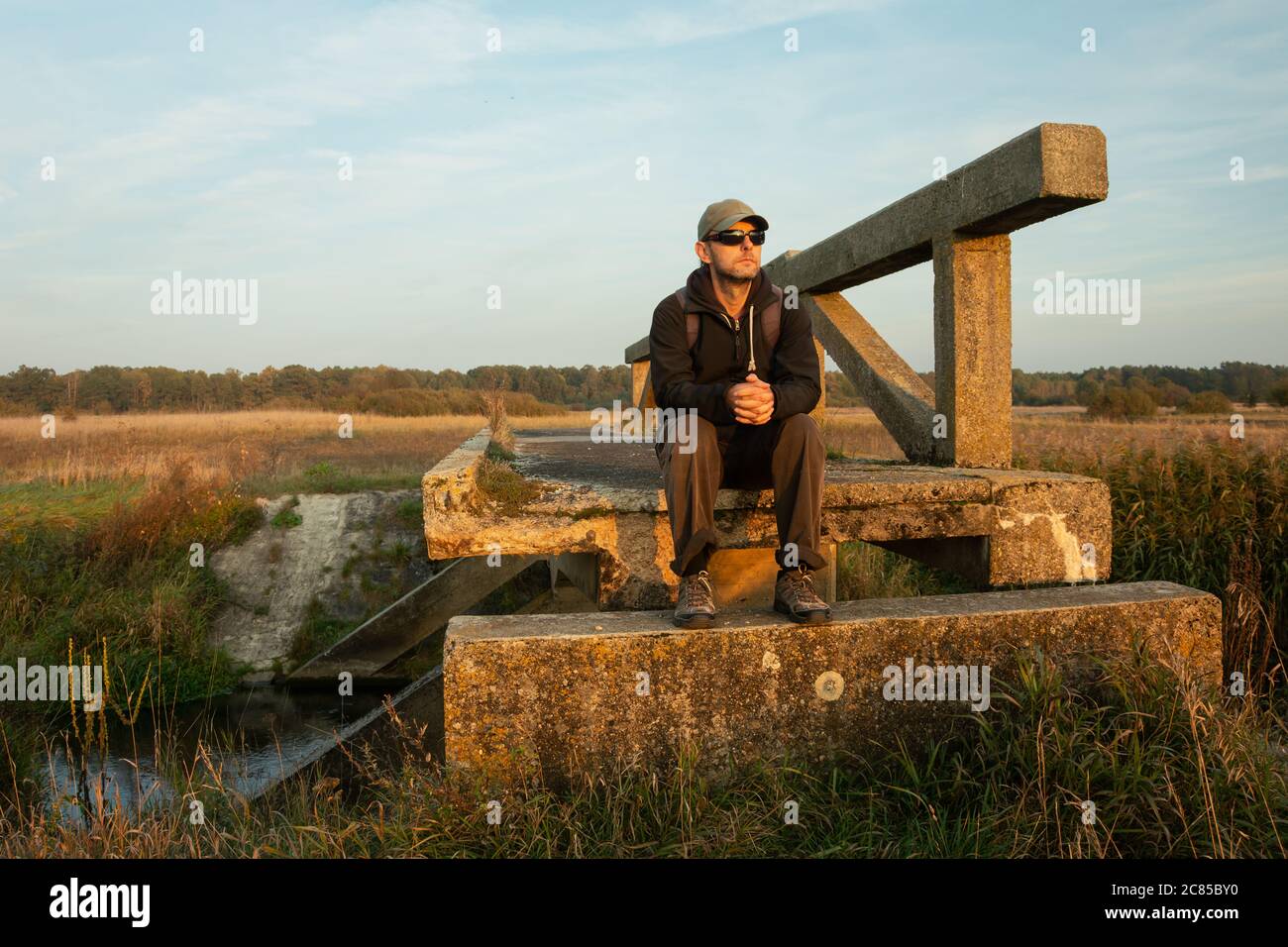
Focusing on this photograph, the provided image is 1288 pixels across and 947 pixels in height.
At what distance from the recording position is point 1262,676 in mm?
4910

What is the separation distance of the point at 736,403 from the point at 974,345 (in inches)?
58.5

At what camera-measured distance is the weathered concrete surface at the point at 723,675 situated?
2.94 meters

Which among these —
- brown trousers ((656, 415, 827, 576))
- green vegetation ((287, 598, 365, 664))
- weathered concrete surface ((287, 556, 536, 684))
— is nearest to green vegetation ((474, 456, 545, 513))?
brown trousers ((656, 415, 827, 576))

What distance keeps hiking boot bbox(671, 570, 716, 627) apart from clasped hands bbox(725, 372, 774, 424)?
613 millimetres

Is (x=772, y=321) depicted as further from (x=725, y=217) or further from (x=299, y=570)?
(x=299, y=570)

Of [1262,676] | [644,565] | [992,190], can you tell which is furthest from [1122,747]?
[1262,676]

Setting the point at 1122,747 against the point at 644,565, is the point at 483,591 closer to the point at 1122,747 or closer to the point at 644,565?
A: the point at 644,565

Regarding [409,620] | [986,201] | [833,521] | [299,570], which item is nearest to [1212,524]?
[986,201]

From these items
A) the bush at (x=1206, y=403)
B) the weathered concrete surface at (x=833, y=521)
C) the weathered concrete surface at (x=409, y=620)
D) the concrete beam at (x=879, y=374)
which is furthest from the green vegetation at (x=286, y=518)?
the bush at (x=1206, y=403)

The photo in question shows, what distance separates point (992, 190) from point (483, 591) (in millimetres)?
5981

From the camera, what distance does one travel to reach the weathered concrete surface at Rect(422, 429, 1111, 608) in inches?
142

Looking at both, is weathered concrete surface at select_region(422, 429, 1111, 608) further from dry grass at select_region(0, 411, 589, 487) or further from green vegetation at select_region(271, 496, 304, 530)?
dry grass at select_region(0, 411, 589, 487)

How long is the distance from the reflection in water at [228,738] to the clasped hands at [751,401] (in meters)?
4.06
